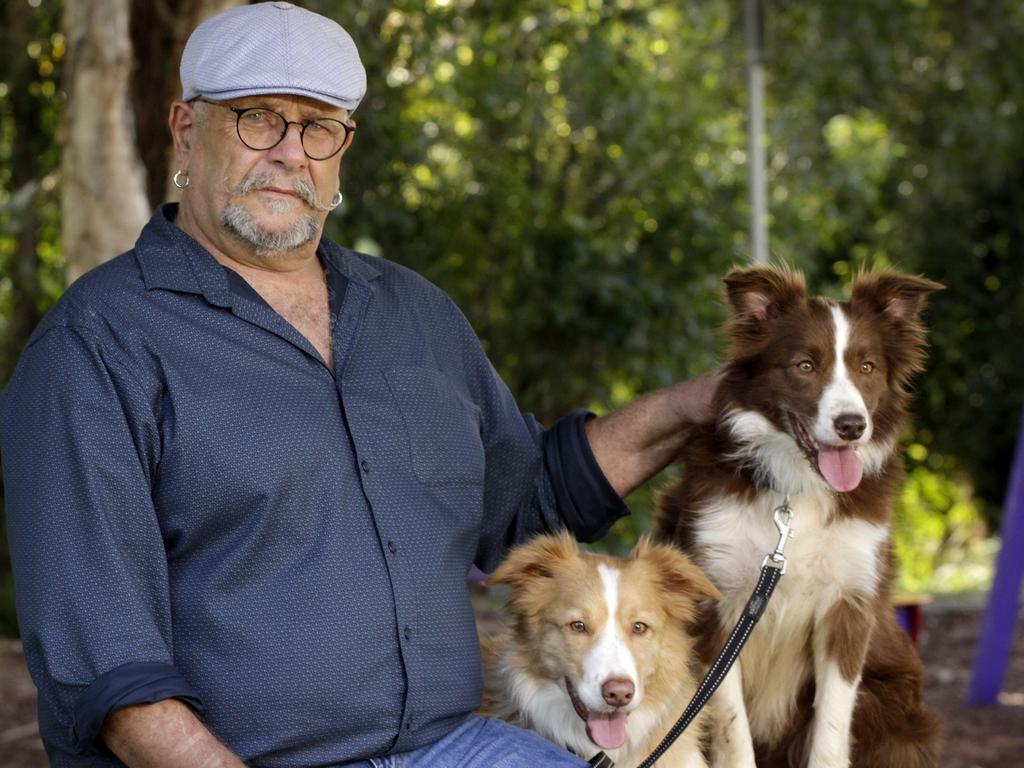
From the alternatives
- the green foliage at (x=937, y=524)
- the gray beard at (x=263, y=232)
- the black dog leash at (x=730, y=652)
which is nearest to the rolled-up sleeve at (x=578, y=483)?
the black dog leash at (x=730, y=652)

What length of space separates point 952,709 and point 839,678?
4114 millimetres

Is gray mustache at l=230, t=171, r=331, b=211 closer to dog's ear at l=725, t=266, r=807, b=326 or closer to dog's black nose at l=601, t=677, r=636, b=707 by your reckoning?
dog's ear at l=725, t=266, r=807, b=326

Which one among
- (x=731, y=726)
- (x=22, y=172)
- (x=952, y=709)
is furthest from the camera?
(x=22, y=172)

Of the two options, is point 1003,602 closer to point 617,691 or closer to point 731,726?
point 731,726

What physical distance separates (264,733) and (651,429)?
1312mm

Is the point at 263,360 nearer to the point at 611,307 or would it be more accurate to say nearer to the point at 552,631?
the point at 552,631

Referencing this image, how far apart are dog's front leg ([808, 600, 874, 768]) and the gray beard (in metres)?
1.51

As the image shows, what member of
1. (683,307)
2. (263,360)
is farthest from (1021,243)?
(263,360)

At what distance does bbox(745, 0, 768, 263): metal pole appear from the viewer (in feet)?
26.4

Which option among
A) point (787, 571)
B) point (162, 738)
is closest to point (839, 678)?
point (787, 571)

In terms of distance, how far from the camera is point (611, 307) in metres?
8.40

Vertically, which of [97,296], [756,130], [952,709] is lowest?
[952,709]

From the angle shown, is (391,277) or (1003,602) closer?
(391,277)

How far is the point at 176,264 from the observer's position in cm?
300
